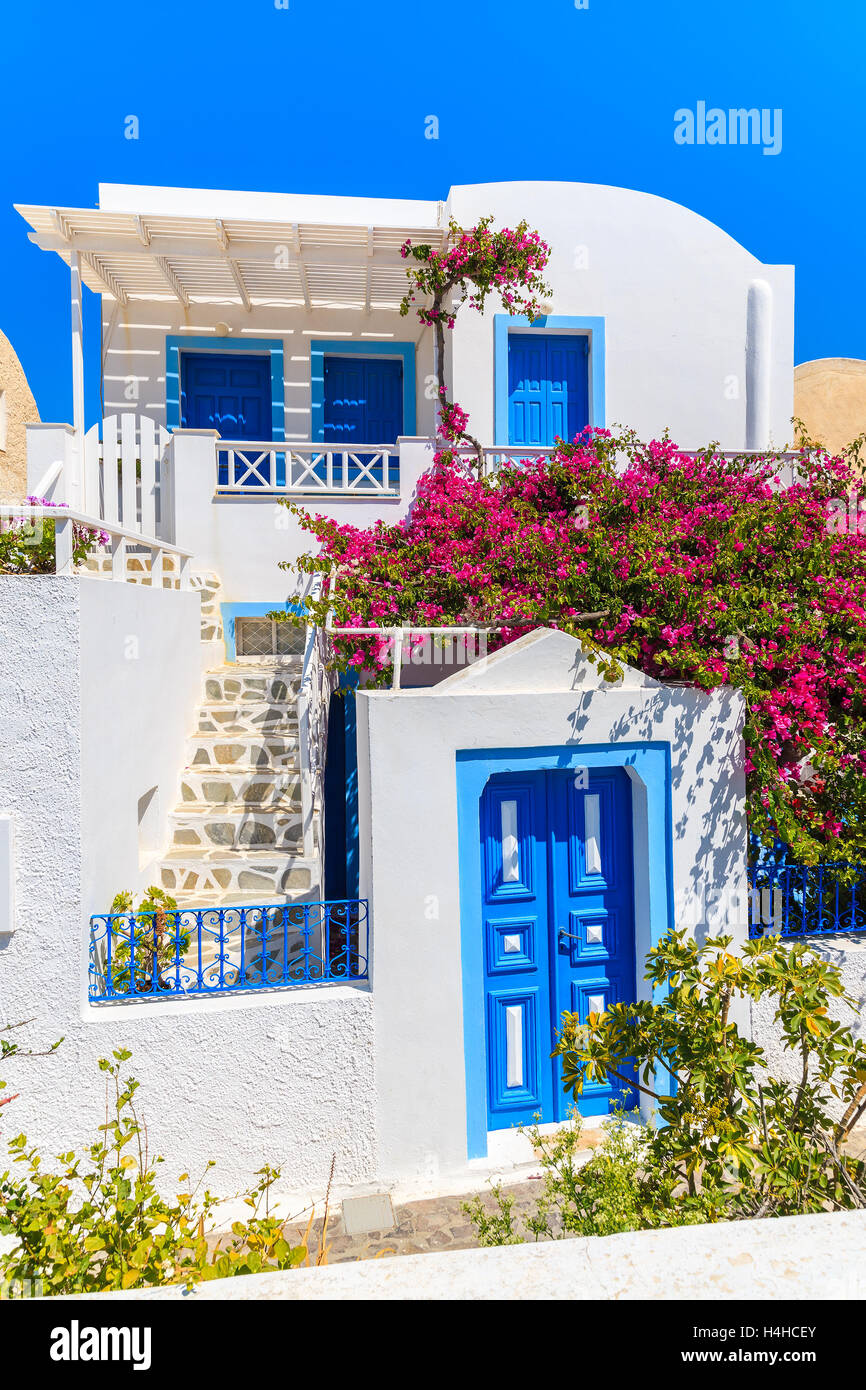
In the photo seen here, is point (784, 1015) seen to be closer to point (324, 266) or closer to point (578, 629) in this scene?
point (578, 629)

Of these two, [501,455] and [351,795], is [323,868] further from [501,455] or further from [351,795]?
[501,455]

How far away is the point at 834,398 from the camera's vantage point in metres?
22.9

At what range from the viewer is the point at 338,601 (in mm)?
7051

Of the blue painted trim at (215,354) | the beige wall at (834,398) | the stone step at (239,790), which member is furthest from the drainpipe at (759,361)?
the beige wall at (834,398)

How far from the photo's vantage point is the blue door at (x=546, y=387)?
37.4 ft

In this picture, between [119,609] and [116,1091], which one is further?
[119,609]

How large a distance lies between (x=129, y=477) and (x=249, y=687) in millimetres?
3127

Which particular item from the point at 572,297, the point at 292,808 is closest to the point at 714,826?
the point at 292,808

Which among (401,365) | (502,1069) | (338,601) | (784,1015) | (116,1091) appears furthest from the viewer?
(401,365)

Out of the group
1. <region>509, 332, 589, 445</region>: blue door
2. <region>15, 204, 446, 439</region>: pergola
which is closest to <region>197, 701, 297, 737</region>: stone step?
<region>15, 204, 446, 439</region>: pergola

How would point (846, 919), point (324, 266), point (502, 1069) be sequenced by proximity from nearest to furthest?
point (502, 1069) < point (846, 919) < point (324, 266)

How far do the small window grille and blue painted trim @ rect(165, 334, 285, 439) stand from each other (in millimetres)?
4282

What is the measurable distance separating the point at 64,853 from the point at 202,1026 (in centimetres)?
132

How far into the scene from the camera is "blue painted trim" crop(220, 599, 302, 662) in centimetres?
942
